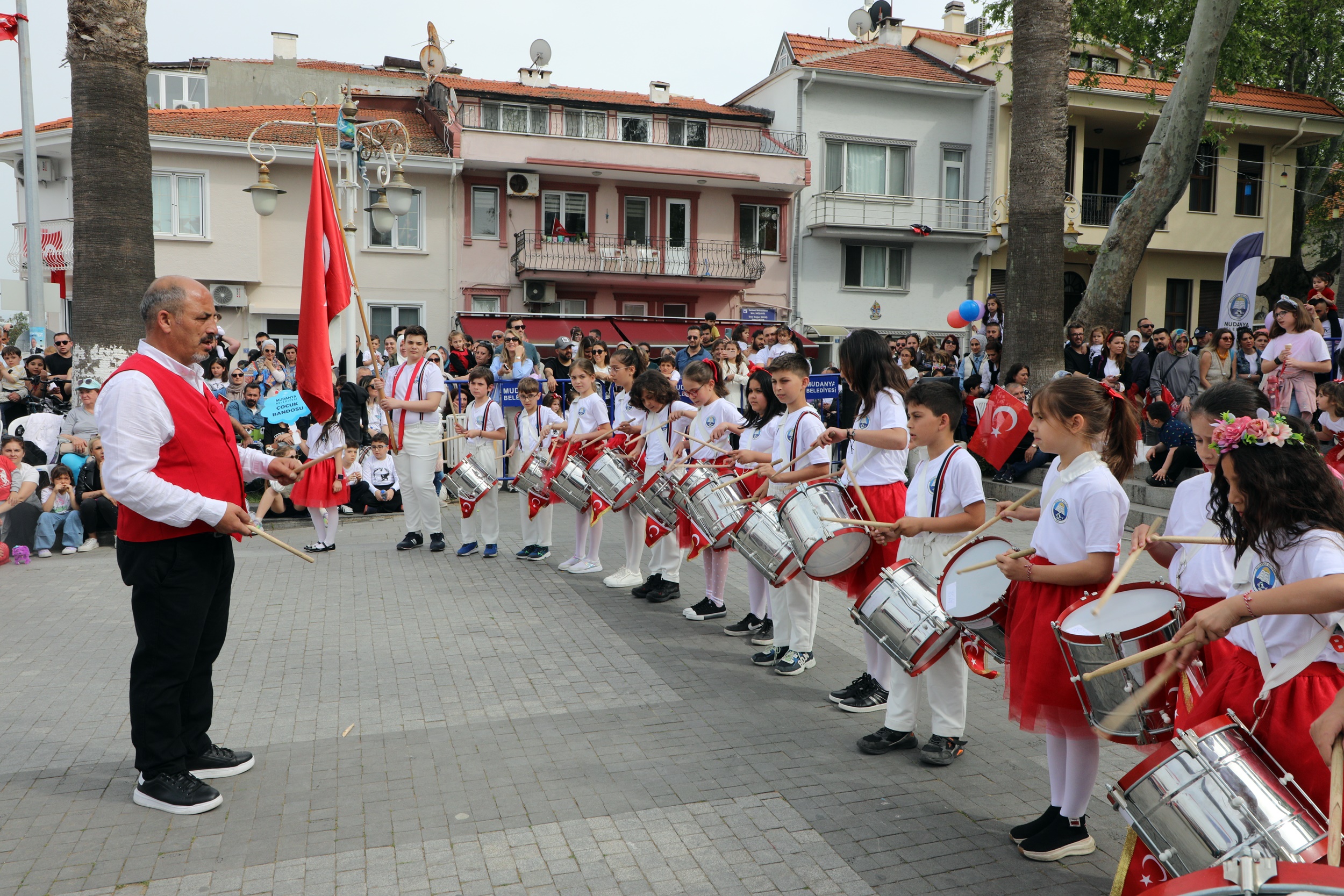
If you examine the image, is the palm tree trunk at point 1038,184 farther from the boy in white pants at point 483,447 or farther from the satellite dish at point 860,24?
the satellite dish at point 860,24

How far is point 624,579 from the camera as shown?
29.1ft

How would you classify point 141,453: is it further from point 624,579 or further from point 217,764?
point 624,579

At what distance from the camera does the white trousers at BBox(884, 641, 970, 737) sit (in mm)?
4719

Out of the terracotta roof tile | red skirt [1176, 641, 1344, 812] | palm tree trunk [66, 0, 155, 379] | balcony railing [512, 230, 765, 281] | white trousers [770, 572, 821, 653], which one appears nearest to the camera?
red skirt [1176, 641, 1344, 812]

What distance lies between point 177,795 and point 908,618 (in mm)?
3307

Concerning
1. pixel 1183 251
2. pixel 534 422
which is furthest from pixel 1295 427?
pixel 1183 251

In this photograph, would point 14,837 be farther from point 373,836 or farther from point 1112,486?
point 1112,486

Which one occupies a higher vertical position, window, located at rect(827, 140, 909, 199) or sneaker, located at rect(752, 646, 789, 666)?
window, located at rect(827, 140, 909, 199)

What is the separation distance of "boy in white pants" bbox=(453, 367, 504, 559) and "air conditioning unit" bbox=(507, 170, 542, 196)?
18.6m

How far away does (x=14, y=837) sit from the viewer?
4055 mm

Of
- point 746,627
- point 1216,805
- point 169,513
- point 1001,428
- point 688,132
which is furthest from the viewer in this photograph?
point 688,132

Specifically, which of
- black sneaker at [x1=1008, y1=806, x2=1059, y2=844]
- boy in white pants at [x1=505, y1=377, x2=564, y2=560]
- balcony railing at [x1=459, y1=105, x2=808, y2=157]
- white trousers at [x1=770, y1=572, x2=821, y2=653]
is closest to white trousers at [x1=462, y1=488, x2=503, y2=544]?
boy in white pants at [x1=505, y1=377, x2=564, y2=560]

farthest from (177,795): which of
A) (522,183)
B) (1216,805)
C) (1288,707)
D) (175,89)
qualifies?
(175,89)

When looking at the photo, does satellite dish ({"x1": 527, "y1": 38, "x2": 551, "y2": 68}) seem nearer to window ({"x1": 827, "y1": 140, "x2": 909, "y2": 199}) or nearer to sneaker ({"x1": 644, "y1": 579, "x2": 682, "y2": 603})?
window ({"x1": 827, "y1": 140, "x2": 909, "y2": 199})
